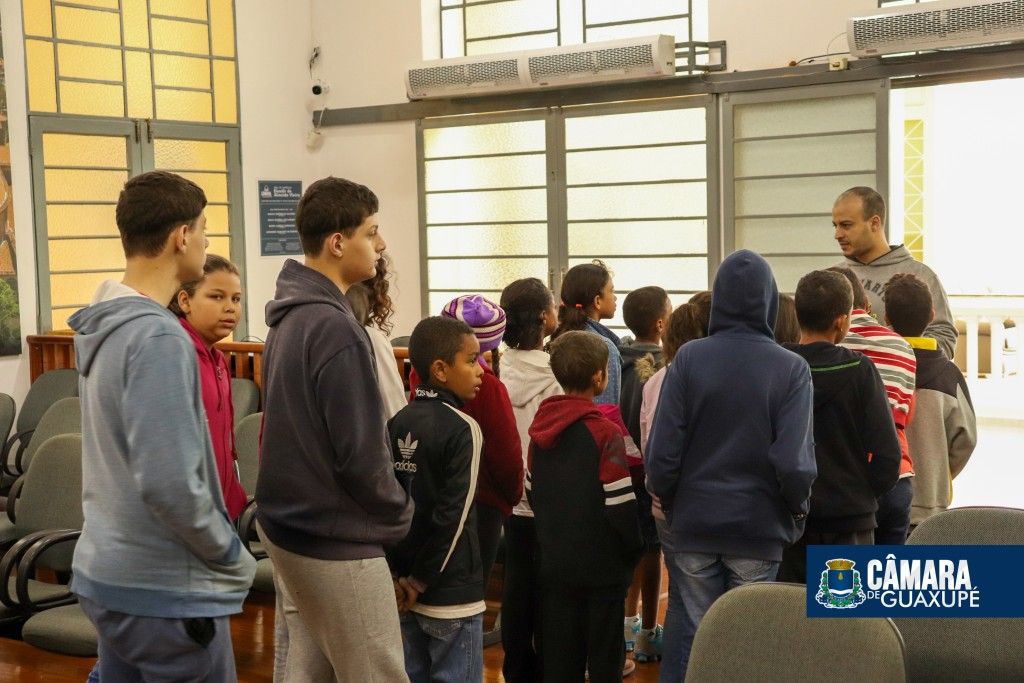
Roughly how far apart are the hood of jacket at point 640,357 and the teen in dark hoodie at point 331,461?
4.36 ft

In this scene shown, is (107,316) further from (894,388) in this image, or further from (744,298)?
(894,388)

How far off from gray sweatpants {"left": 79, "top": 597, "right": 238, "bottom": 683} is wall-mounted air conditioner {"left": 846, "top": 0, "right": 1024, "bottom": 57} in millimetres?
5569

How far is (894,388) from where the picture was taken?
10.7 ft

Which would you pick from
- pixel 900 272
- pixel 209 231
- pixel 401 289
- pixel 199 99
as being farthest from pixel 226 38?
pixel 900 272

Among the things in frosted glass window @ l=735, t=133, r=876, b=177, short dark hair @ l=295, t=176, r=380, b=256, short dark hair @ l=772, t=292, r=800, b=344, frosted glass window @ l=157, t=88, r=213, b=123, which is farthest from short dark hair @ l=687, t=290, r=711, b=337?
frosted glass window @ l=157, t=88, r=213, b=123

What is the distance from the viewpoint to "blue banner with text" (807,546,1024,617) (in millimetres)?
2314

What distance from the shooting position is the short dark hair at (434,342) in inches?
110

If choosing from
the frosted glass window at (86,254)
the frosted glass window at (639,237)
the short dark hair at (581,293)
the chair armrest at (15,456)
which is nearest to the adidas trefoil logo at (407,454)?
the short dark hair at (581,293)

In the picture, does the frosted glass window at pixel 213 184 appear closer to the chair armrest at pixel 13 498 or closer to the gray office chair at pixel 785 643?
the chair armrest at pixel 13 498

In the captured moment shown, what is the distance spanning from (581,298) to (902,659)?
6.78 feet

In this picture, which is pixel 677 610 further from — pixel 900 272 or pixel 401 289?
pixel 401 289

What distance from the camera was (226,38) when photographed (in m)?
8.38

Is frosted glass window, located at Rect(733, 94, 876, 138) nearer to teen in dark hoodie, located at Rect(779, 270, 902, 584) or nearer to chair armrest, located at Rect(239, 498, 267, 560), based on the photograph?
teen in dark hoodie, located at Rect(779, 270, 902, 584)

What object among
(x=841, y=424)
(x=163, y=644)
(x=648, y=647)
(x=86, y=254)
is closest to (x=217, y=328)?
(x=163, y=644)
